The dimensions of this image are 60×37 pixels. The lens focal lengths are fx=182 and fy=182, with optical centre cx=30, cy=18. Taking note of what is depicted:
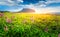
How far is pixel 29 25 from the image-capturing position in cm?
269

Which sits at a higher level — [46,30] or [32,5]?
[32,5]

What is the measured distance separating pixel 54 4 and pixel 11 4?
657 millimetres

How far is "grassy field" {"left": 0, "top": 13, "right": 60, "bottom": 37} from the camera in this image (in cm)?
266

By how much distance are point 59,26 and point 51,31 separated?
0.47 feet

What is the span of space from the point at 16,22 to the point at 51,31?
1.76 ft

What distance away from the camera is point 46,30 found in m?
2.70

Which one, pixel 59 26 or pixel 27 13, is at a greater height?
pixel 27 13

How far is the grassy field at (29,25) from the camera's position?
266cm

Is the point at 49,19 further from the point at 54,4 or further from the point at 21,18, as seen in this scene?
the point at 21,18

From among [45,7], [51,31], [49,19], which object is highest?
[45,7]

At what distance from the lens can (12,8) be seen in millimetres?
2781

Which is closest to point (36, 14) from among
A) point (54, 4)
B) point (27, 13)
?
point (27, 13)

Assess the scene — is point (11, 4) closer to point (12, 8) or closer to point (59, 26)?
point (12, 8)

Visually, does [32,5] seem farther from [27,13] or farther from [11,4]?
[11,4]
